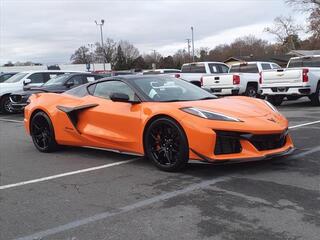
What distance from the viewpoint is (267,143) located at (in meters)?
5.90

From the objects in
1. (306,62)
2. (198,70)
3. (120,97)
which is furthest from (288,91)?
(120,97)

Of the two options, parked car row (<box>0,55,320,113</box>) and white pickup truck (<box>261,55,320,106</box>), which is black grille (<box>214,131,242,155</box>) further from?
white pickup truck (<box>261,55,320,106</box>)

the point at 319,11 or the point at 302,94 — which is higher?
the point at 319,11

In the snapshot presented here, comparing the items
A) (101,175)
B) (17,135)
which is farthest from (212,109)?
(17,135)

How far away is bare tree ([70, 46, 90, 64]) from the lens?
10841 centimetres

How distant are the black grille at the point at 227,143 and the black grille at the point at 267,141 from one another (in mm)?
186

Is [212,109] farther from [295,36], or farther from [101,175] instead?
[295,36]

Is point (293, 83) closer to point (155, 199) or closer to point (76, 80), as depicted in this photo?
point (76, 80)

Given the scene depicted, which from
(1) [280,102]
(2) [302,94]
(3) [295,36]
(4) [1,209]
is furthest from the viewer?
(3) [295,36]

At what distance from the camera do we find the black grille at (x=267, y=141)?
5.75 m

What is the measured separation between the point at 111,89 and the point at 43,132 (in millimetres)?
1689

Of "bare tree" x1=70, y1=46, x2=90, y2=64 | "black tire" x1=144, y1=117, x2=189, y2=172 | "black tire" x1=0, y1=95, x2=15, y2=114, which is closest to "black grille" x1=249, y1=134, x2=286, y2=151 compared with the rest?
"black tire" x1=144, y1=117, x2=189, y2=172

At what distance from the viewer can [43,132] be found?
8.12m

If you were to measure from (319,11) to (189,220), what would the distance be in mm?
66097
